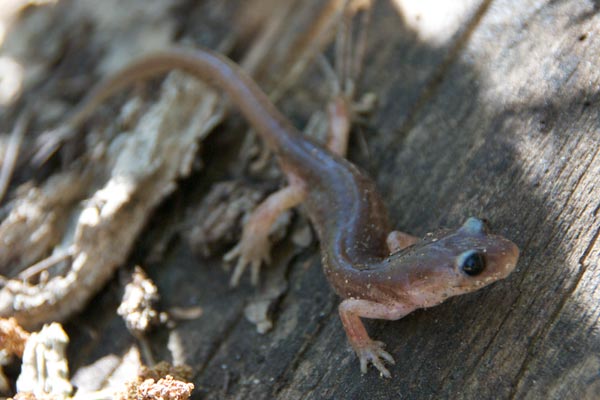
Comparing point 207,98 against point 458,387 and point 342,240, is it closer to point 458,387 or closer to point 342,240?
point 342,240

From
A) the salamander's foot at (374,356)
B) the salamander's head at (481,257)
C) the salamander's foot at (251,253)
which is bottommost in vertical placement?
the salamander's foot at (374,356)

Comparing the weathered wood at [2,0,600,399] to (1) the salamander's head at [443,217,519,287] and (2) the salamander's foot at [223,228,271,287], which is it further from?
(1) the salamander's head at [443,217,519,287]

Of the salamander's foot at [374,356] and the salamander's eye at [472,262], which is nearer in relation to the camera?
the salamander's eye at [472,262]

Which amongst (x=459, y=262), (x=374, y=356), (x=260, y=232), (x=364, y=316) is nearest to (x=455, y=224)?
(x=459, y=262)

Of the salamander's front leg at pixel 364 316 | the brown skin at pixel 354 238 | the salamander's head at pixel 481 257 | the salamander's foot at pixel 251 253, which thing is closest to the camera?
the salamander's head at pixel 481 257

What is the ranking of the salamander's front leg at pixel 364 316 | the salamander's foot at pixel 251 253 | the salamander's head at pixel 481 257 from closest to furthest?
the salamander's head at pixel 481 257, the salamander's front leg at pixel 364 316, the salamander's foot at pixel 251 253

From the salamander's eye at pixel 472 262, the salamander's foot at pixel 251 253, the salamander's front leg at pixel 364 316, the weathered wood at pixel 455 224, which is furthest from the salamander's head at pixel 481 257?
the salamander's foot at pixel 251 253

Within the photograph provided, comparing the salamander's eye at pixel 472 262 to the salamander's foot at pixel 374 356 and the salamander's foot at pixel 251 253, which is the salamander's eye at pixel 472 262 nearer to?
the salamander's foot at pixel 374 356
